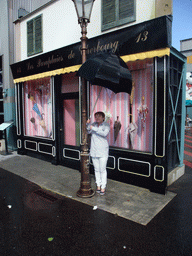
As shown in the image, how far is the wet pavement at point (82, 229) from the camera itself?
9.60 feet

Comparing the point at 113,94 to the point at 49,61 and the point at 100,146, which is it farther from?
the point at 49,61

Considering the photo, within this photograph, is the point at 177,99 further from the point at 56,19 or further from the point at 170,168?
the point at 56,19

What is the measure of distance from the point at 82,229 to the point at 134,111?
10.3 ft

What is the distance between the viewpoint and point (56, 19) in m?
7.14

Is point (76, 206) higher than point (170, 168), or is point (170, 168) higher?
point (170, 168)

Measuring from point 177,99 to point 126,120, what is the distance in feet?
4.92

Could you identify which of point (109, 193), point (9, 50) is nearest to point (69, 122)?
point (109, 193)

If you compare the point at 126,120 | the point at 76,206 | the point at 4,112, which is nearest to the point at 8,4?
the point at 4,112

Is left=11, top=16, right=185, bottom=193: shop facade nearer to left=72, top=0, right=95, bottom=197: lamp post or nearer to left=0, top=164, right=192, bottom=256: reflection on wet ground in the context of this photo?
left=72, top=0, right=95, bottom=197: lamp post

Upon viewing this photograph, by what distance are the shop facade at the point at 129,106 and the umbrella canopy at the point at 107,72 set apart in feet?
2.08

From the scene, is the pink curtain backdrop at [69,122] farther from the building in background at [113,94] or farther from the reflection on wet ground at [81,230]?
the reflection on wet ground at [81,230]

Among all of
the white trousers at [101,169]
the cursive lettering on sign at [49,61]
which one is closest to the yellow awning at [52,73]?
the cursive lettering on sign at [49,61]

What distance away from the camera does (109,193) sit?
4.80 m

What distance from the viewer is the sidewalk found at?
13.0ft
